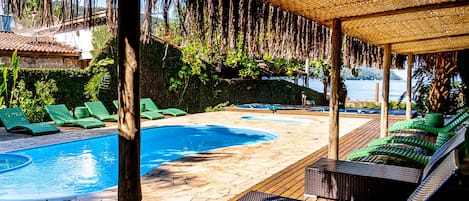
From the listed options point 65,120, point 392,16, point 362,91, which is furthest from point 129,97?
point 362,91

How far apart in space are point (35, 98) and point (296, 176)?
1042 centimetres

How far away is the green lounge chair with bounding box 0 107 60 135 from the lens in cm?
952

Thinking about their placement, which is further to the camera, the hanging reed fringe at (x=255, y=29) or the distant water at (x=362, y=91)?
the distant water at (x=362, y=91)

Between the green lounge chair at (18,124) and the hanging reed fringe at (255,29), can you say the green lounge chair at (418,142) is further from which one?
the green lounge chair at (18,124)

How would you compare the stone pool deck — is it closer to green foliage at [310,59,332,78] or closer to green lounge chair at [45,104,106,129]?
green lounge chair at [45,104,106,129]

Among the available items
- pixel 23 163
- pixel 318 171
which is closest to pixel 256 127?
pixel 23 163

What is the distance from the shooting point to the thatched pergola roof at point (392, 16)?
3539 mm

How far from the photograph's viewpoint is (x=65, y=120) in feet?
36.2

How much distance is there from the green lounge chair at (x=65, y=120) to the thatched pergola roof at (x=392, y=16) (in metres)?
8.19

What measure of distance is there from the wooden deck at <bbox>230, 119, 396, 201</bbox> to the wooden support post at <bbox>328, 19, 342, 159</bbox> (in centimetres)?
65

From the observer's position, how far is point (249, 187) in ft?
15.9

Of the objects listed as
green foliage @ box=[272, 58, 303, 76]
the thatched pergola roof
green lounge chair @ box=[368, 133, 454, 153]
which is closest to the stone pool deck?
green lounge chair @ box=[368, 133, 454, 153]

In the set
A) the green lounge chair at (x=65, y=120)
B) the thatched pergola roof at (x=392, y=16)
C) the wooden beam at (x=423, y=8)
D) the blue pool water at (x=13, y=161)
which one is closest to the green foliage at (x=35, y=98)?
the green lounge chair at (x=65, y=120)

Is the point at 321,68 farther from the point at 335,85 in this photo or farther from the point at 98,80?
the point at 335,85
